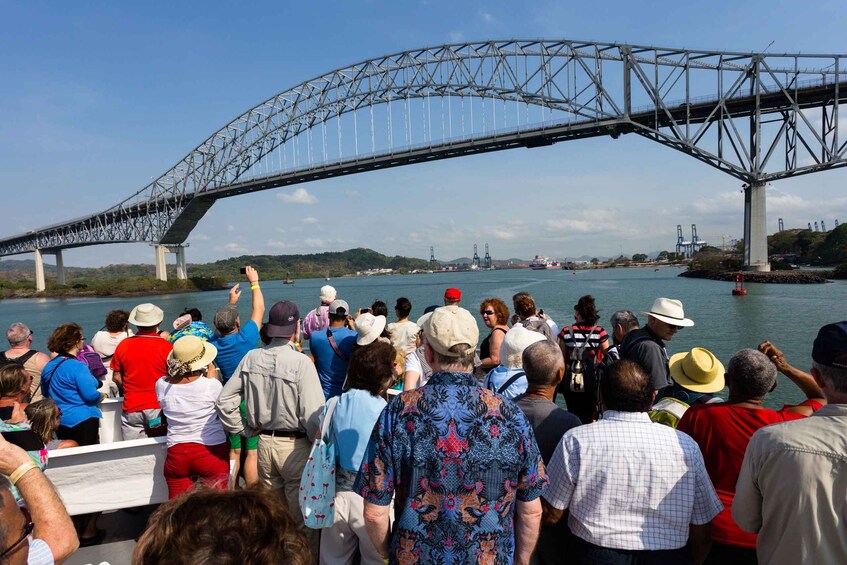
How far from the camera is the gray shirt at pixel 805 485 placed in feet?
5.52

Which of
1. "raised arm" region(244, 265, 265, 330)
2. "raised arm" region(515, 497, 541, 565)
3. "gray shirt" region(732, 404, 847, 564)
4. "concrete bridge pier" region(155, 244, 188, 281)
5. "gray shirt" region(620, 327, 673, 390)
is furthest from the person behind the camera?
"concrete bridge pier" region(155, 244, 188, 281)

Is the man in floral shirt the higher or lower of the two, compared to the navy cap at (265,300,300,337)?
lower

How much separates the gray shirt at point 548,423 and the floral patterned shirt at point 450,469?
629 millimetres

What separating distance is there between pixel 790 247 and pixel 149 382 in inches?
4411

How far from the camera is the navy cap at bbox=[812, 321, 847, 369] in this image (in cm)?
177

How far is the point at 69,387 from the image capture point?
143 inches

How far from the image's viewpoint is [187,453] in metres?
3.16

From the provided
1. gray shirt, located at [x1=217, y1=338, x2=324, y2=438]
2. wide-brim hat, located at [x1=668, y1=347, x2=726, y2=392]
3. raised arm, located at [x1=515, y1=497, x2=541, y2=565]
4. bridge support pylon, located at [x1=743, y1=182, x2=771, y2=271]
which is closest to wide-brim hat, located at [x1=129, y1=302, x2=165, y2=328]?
gray shirt, located at [x1=217, y1=338, x2=324, y2=438]

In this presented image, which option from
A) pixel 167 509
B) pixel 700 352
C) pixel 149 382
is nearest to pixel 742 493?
pixel 700 352

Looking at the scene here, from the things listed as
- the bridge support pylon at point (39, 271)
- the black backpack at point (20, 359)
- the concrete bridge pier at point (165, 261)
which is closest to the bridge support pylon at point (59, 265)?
the bridge support pylon at point (39, 271)

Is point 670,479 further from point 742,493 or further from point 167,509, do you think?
point 167,509

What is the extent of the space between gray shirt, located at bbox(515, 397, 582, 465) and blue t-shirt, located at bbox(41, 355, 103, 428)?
3.37m

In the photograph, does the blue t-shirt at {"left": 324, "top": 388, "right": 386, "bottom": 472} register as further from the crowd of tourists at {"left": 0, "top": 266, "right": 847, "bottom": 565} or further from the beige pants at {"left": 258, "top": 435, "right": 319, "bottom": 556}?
the beige pants at {"left": 258, "top": 435, "right": 319, "bottom": 556}

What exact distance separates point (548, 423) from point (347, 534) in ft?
4.03
